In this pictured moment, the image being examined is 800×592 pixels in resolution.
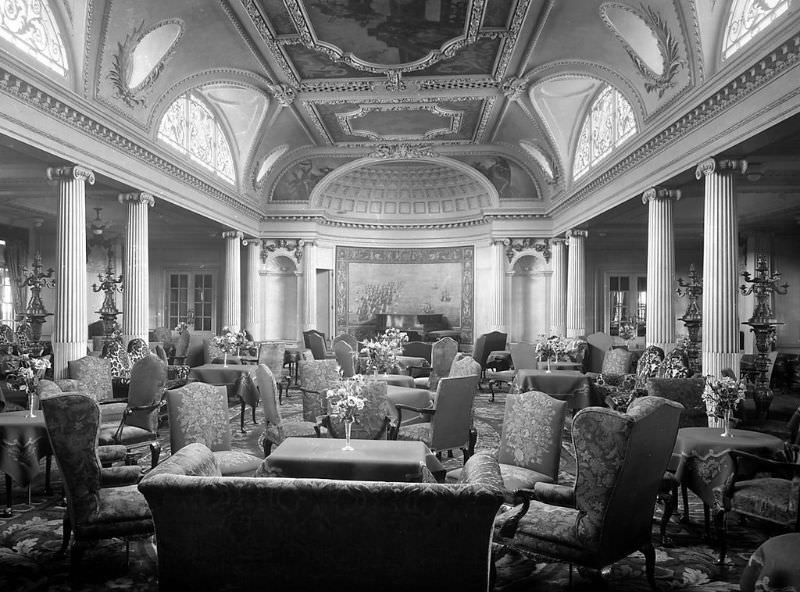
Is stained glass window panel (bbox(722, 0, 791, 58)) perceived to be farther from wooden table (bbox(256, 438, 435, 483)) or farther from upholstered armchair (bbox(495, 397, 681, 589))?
wooden table (bbox(256, 438, 435, 483))

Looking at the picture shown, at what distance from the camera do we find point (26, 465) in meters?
4.38

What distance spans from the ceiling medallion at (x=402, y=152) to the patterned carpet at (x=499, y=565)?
478 inches

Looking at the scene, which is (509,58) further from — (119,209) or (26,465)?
(119,209)

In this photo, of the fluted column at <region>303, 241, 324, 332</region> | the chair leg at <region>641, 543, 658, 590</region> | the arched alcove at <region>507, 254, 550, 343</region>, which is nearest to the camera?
the chair leg at <region>641, 543, 658, 590</region>

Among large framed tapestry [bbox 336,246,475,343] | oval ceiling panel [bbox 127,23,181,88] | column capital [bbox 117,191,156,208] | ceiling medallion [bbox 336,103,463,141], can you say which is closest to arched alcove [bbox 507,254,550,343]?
large framed tapestry [bbox 336,246,475,343]

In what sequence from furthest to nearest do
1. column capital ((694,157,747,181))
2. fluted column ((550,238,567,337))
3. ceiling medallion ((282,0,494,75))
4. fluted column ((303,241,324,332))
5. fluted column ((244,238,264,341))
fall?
fluted column ((303,241,324,332)), fluted column ((244,238,264,341)), fluted column ((550,238,567,337)), ceiling medallion ((282,0,494,75)), column capital ((694,157,747,181))

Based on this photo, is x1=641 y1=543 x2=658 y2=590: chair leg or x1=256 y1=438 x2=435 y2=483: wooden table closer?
x1=641 y1=543 x2=658 y2=590: chair leg

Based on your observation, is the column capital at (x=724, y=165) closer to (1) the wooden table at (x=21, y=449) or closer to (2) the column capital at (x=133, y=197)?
(1) the wooden table at (x=21, y=449)

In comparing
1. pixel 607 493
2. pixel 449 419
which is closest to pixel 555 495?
pixel 607 493

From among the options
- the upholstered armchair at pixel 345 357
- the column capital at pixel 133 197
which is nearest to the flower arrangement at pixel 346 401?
the upholstered armchair at pixel 345 357

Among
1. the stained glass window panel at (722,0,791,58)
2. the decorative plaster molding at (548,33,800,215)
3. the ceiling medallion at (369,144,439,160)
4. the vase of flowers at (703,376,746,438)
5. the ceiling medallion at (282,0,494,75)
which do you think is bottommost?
the vase of flowers at (703,376,746,438)

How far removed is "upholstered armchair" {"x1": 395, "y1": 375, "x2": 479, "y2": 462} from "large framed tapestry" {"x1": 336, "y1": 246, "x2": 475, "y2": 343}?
11.5 metres

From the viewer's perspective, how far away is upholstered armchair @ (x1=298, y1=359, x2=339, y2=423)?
6.14 meters

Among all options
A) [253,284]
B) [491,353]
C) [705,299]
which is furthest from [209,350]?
[705,299]
